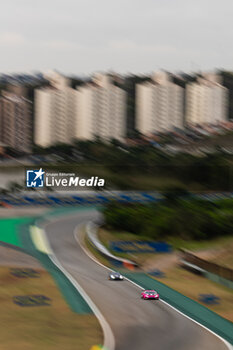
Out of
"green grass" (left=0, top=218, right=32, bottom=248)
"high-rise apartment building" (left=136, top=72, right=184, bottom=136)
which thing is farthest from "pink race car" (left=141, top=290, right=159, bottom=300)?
"high-rise apartment building" (left=136, top=72, right=184, bottom=136)

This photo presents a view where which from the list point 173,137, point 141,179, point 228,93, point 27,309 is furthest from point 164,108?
point 27,309

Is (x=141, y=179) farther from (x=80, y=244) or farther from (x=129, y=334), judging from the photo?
(x=129, y=334)

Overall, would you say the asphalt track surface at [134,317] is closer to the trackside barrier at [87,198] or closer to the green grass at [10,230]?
the green grass at [10,230]

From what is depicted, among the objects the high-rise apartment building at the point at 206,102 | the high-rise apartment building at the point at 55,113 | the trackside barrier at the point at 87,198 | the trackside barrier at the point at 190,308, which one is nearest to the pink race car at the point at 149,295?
the trackside barrier at the point at 190,308

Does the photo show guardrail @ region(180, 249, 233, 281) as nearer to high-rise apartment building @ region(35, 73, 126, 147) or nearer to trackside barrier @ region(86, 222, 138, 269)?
trackside barrier @ region(86, 222, 138, 269)

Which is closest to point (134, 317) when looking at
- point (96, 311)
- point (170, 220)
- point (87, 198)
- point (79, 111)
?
point (96, 311)
